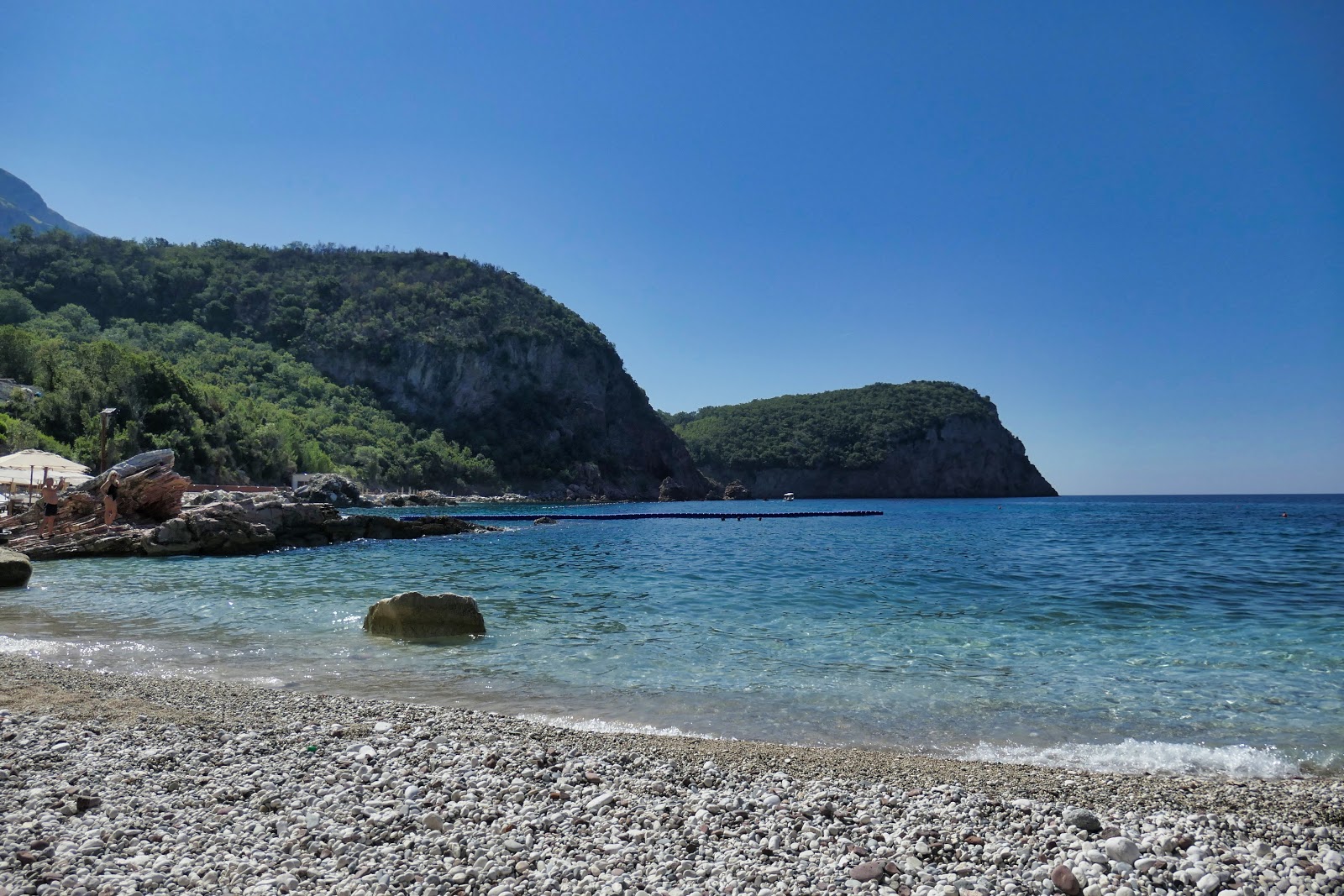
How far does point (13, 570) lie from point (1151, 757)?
80.8 ft

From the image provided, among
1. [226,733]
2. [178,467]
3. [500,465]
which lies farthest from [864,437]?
[226,733]

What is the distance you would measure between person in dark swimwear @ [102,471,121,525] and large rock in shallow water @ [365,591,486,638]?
76.0 ft

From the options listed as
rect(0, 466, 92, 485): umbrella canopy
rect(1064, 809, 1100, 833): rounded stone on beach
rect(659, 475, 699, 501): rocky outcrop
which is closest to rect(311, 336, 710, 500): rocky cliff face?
rect(659, 475, 699, 501): rocky outcrop

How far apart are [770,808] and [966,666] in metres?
6.55

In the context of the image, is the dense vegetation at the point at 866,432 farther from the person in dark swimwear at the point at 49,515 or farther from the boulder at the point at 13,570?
the boulder at the point at 13,570

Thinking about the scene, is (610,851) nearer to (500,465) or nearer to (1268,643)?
(1268,643)

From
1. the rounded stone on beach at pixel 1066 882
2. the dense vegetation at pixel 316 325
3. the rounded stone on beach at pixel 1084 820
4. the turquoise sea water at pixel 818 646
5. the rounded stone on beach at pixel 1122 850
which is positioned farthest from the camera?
the dense vegetation at pixel 316 325

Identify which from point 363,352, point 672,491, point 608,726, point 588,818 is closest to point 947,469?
point 672,491

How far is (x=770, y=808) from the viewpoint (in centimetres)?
519

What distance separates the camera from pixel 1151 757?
23.0 feet

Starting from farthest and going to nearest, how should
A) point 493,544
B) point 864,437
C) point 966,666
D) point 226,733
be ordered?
point 864,437 < point 493,544 < point 966,666 < point 226,733

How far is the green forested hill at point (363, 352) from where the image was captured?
342 feet

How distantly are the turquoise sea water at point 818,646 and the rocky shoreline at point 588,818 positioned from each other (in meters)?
1.37

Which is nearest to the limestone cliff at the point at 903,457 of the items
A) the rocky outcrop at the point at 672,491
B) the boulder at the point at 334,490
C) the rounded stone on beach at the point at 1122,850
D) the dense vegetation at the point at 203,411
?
the rocky outcrop at the point at 672,491
